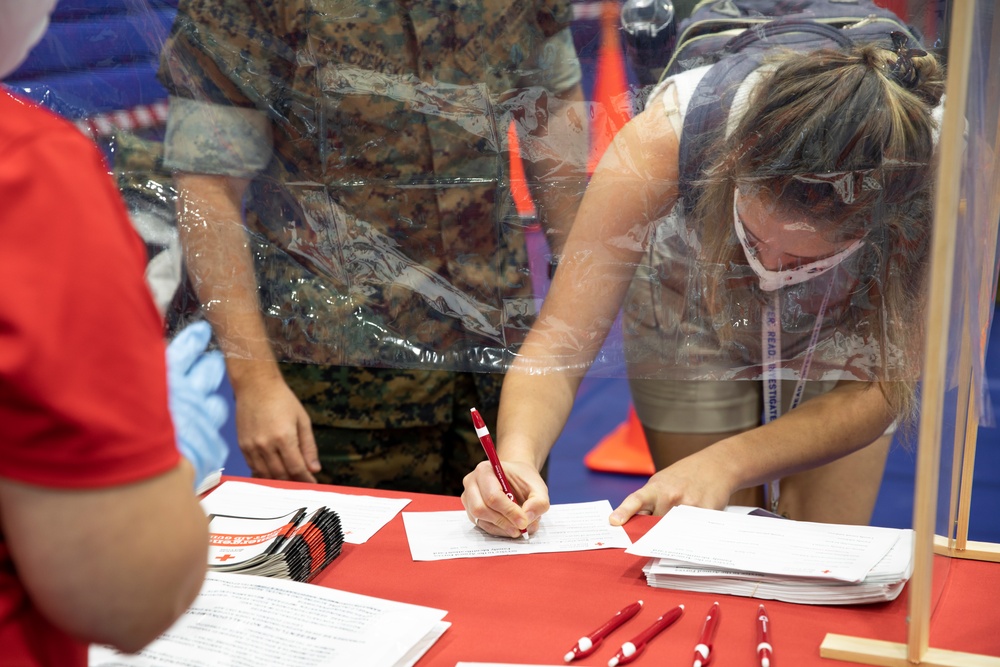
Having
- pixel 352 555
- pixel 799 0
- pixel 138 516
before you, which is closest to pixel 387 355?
pixel 352 555

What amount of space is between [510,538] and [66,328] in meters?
0.82

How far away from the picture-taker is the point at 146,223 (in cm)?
129

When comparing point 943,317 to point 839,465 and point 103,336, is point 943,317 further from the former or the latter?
point 839,465

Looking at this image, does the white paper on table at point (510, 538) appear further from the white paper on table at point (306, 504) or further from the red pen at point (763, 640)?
the red pen at point (763, 640)

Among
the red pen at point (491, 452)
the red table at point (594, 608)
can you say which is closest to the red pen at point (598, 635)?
the red table at point (594, 608)

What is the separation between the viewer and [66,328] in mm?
429

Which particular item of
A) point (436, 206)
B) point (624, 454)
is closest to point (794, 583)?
point (436, 206)

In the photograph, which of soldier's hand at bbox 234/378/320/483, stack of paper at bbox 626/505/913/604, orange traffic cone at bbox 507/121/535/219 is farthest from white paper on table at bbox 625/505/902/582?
soldier's hand at bbox 234/378/320/483

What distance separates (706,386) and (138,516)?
1428 millimetres

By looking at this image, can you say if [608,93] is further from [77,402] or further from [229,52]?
[77,402]

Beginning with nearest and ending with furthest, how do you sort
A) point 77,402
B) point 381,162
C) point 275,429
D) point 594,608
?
point 77,402 < point 594,608 < point 381,162 < point 275,429

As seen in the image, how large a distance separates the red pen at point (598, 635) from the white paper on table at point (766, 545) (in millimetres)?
97

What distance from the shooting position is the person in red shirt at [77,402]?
0.43m

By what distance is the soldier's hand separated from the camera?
1.55 m
